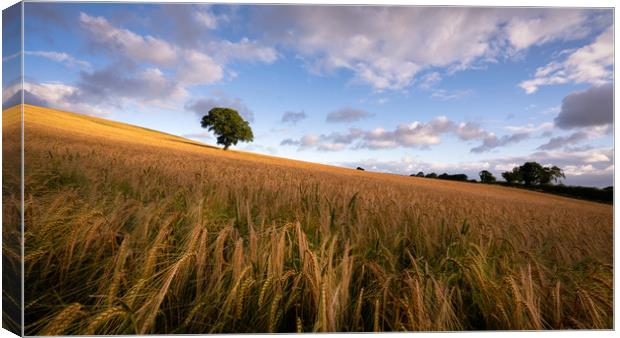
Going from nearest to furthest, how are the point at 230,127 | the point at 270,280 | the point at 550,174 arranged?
the point at 270,280
the point at 550,174
the point at 230,127

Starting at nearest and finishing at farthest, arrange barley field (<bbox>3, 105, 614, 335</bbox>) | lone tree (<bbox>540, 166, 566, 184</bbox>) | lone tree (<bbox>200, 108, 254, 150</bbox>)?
barley field (<bbox>3, 105, 614, 335</bbox>) → lone tree (<bbox>540, 166, 566, 184</bbox>) → lone tree (<bbox>200, 108, 254, 150</bbox>)

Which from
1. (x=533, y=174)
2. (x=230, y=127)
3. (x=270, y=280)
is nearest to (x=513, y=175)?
(x=533, y=174)

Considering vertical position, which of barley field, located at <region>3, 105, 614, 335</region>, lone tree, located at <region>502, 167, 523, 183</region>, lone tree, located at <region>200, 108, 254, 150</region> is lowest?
barley field, located at <region>3, 105, 614, 335</region>

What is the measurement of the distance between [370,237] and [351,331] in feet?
1.79

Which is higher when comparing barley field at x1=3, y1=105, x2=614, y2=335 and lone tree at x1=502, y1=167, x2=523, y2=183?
lone tree at x1=502, y1=167, x2=523, y2=183

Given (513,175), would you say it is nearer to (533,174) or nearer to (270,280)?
(533,174)

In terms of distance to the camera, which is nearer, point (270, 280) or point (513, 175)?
point (270, 280)

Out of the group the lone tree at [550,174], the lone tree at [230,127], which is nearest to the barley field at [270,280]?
the lone tree at [550,174]

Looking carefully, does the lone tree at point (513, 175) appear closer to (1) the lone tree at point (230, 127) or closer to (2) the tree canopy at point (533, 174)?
(2) the tree canopy at point (533, 174)

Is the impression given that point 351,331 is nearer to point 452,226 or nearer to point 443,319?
point 443,319

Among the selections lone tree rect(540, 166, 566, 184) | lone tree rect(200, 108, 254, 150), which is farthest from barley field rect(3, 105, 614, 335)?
lone tree rect(200, 108, 254, 150)

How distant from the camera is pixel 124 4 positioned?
2020 millimetres

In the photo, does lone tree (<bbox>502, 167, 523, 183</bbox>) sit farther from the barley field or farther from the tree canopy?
the barley field

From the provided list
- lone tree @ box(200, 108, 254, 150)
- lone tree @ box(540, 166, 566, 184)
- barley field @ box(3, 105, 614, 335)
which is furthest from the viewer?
lone tree @ box(200, 108, 254, 150)
